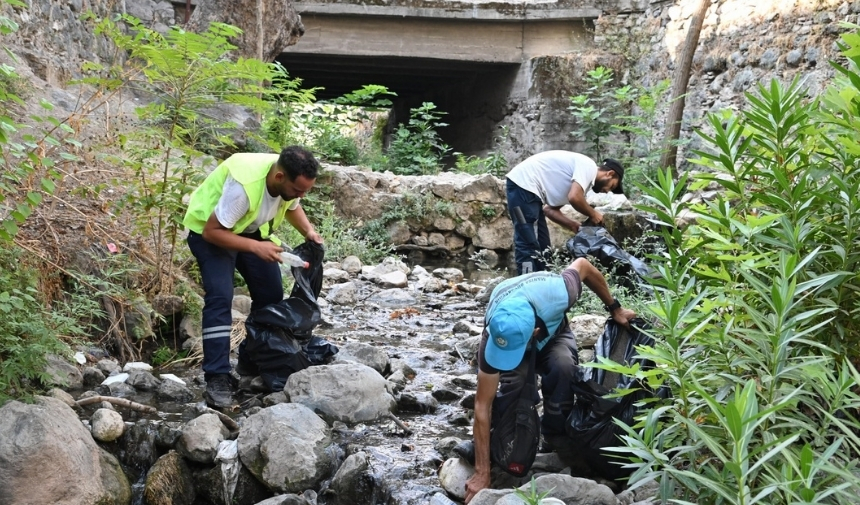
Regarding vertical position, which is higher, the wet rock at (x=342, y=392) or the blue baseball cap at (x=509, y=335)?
the blue baseball cap at (x=509, y=335)

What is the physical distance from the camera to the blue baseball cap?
9.75 feet

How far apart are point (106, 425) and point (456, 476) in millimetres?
1736

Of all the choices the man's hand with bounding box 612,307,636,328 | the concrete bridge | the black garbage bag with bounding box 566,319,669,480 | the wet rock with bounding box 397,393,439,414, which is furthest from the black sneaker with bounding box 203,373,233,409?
the concrete bridge

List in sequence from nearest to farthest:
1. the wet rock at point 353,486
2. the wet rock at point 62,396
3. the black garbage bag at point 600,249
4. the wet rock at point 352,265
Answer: the wet rock at point 353,486
the wet rock at point 62,396
the black garbage bag at point 600,249
the wet rock at point 352,265

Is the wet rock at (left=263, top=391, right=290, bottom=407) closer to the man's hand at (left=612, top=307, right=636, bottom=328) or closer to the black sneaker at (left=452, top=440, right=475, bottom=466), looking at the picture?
the black sneaker at (left=452, top=440, right=475, bottom=466)

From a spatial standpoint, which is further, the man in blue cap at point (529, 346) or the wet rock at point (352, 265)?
the wet rock at point (352, 265)

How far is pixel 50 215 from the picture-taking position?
463 centimetres

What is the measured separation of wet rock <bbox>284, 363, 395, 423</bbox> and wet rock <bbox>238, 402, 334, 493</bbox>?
1.09ft

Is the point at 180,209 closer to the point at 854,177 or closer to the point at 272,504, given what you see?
the point at 272,504

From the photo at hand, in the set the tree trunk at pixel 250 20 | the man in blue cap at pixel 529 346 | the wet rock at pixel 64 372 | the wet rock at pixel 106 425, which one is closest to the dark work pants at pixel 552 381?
the man in blue cap at pixel 529 346

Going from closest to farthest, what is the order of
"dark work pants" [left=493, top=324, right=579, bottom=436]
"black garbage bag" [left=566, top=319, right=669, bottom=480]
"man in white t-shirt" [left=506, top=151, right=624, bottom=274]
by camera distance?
"black garbage bag" [left=566, top=319, right=669, bottom=480]
"dark work pants" [left=493, top=324, right=579, bottom=436]
"man in white t-shirt" [left=506, top=151, right=624, bottom=274]

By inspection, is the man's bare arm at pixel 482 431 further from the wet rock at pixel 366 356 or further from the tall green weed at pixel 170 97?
the tall green weed at pixel 170 97

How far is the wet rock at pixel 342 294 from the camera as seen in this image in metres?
6.86

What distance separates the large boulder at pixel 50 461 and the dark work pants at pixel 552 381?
1772 mm
